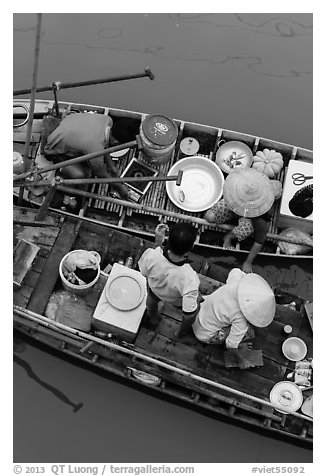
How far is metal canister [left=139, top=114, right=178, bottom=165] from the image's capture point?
5.91m

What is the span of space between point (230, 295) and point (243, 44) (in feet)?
15.4

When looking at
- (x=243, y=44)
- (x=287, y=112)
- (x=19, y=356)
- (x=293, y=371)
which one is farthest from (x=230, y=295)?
(x=243, y=44)

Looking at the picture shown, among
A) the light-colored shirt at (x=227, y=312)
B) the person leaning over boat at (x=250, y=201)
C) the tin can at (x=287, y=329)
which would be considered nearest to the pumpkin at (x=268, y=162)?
the person leaning over boat at (x=250, y=201)

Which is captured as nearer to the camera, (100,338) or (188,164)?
(100,338)

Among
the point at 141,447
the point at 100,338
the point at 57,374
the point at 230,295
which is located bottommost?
the point at 141,447

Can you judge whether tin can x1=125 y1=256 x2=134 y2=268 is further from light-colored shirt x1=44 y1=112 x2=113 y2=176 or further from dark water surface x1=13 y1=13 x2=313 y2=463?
dark water surface x1=13 y1=13 x2=313 y2=463

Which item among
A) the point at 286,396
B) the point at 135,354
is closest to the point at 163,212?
the point at 135,354

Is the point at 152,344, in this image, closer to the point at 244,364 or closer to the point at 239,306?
the point at 244,364

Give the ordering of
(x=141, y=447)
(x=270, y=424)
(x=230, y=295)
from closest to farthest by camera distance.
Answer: (x=230, y=295), (x=270, y=424), (x=141, y=447)

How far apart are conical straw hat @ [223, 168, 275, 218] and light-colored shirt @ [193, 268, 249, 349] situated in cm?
89

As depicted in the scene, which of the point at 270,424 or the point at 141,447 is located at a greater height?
the point at 270,424

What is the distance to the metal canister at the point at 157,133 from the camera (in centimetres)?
591

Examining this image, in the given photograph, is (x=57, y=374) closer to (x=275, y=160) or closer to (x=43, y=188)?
(x=43, y=188)

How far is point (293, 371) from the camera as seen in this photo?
215 inches
